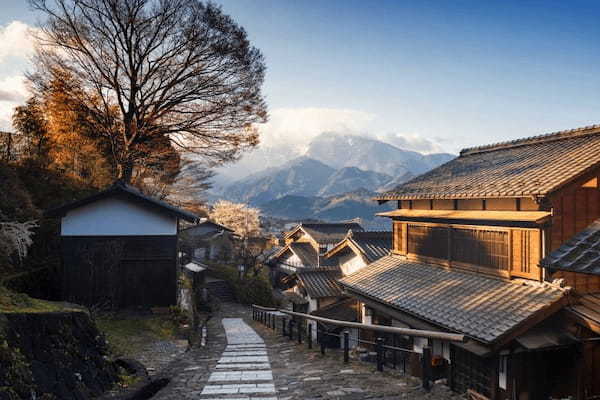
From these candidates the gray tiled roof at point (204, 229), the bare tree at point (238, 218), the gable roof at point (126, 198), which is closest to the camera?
the gable roof at point (126, 198)

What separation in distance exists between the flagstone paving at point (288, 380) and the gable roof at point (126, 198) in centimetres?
625

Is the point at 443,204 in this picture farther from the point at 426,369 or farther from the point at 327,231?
the point at 327,231

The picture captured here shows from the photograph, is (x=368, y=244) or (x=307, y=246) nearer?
(x=368, y=244)

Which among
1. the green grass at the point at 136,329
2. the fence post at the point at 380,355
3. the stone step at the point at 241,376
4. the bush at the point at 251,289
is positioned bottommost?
the bush at the point at 251,289

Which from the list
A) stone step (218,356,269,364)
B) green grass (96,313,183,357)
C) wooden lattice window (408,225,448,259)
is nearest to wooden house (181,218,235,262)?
green grass (96,313,183,357)

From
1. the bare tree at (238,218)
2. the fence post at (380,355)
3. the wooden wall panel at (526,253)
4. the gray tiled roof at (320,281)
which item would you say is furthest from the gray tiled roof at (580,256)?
the bare tree at (238,218)

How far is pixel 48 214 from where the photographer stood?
1407 cm

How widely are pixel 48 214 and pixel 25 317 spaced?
35.7 ft

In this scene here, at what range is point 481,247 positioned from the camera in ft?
37.0

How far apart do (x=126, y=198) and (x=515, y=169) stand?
14177 millimetres

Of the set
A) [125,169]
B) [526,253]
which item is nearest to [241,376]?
[526,253]

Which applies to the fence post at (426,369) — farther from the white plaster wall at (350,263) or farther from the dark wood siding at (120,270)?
the white plaster wall at (350,263)

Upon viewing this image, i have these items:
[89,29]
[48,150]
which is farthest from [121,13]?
[48,150]

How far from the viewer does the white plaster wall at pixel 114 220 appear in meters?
14.5
